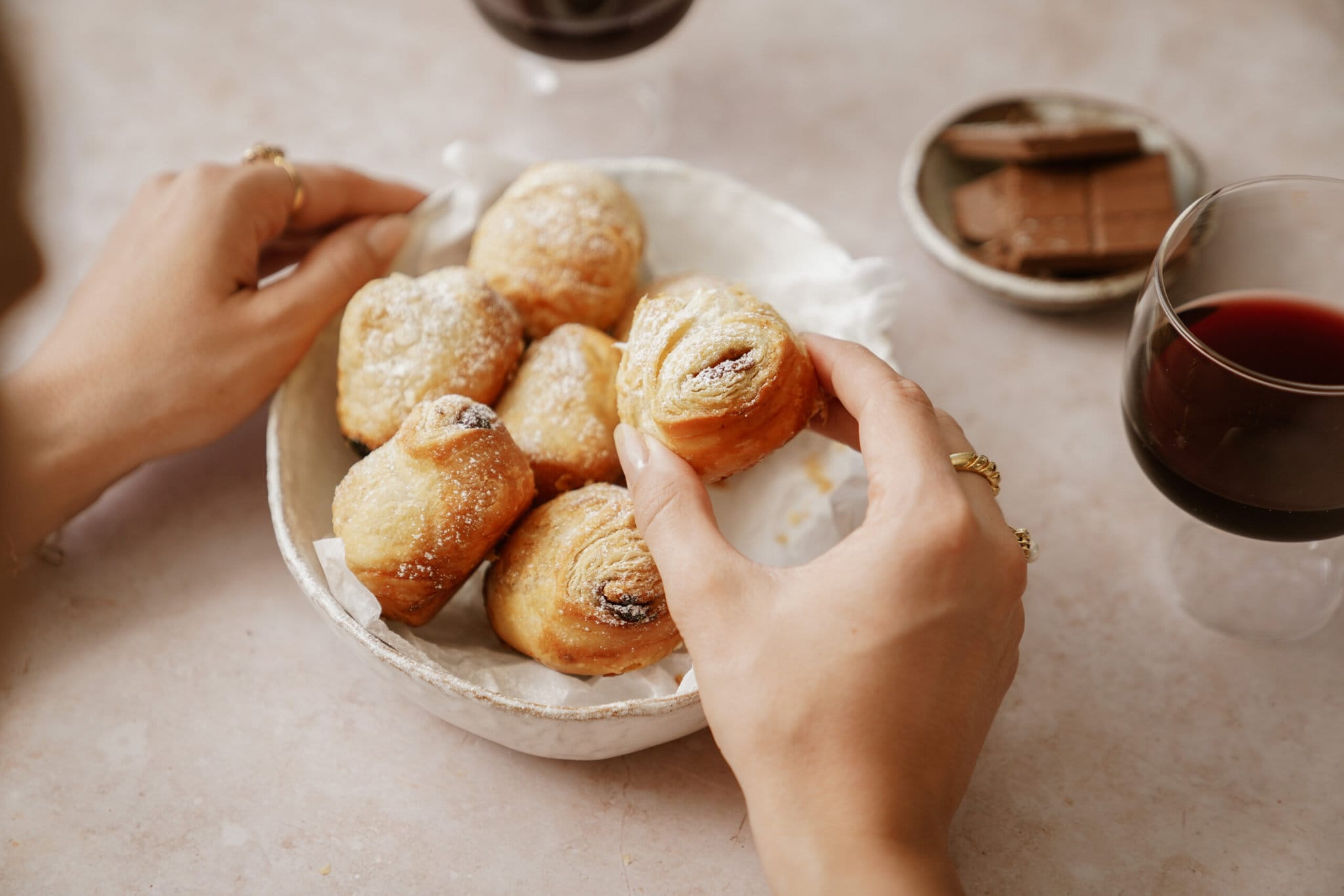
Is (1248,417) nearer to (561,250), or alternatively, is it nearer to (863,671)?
(863,671)

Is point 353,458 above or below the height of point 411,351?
below

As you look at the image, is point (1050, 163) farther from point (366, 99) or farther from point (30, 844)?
point (30, 844)

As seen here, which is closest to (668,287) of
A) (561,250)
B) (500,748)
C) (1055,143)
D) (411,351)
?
(561,250)

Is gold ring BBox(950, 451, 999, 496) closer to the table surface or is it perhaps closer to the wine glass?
the table surface

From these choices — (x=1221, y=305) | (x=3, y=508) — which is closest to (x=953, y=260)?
(x=1221, y=305)

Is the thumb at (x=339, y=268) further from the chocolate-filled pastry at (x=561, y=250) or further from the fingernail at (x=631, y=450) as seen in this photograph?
the fingernail at (x=631, y=450)

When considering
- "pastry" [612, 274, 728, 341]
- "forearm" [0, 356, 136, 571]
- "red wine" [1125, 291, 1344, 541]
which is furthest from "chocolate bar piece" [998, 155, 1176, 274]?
"forearm" [0, 356, 136, 571]
